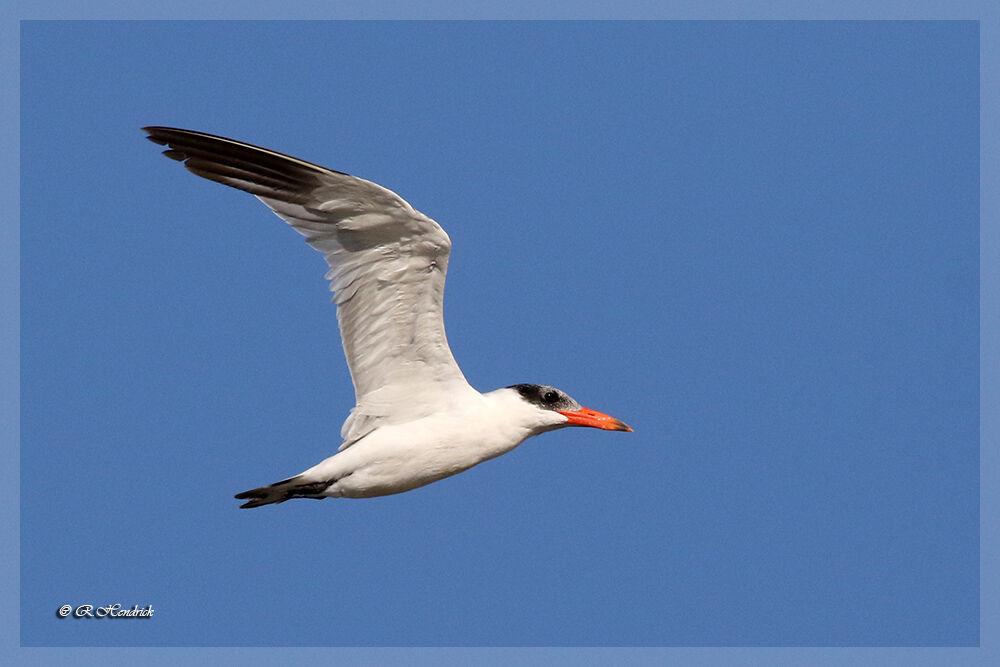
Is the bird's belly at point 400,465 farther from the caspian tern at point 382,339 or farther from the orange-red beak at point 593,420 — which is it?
the orange-red beak at point 593,420

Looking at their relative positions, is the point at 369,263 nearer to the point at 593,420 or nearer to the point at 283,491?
the point at 283,491

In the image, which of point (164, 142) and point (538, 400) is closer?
point (164, 142)

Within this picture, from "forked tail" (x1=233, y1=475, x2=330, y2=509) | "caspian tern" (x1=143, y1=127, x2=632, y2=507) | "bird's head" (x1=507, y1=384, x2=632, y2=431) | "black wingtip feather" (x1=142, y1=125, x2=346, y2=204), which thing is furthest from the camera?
"bird's head" (x1=507, y1=384, x2=632, y2=431)

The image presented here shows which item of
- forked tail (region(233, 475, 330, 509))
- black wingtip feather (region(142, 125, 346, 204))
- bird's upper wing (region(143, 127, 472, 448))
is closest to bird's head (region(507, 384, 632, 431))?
bird's upper wing (region(143, 127, 472, 448))

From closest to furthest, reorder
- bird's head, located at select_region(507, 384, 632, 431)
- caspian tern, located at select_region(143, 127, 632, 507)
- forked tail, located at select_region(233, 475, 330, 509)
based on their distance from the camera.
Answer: caspian tern, located at select_region(143, 127, 632, 507) < forked tail, located at select_region(233, 475, 330, 509) < bird's head, located at select_region(507, 384, 632, 431)

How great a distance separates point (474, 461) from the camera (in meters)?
9.13

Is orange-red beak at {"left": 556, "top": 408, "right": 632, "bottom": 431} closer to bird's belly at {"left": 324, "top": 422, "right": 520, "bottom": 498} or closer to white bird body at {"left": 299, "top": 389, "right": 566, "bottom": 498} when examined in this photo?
white bird body at {"left": 299, "top": 389, "right": 566, "bottom": 498}

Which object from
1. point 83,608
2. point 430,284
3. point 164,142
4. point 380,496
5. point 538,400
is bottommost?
point 83,608

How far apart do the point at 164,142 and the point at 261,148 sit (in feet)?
2.21

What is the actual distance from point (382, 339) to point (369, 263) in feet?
2.02

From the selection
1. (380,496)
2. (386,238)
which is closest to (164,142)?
(386,238)

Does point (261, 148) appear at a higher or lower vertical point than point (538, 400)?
higher

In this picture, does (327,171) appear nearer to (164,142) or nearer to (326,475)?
(164,142)

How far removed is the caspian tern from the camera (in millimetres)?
8594
